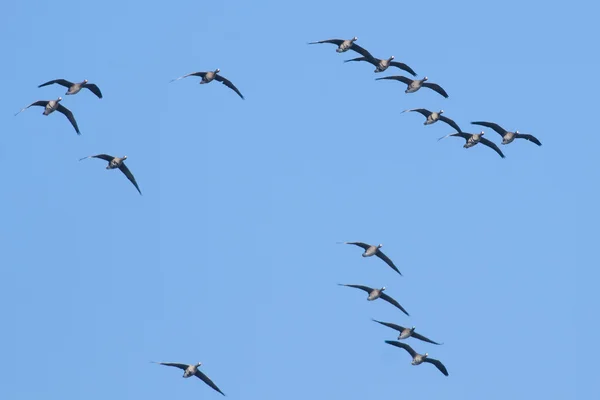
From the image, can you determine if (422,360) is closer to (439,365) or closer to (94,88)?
(439,365)

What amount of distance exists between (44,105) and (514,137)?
31071mm

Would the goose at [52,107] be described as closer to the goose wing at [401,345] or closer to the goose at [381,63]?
the goose at [381,63]

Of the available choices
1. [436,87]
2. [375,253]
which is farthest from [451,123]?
[375,253]

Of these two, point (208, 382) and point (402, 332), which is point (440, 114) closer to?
point (402, 332)

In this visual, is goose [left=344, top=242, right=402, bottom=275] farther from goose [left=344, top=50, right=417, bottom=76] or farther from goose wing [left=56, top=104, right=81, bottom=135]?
goose wing [left=56, top=104, right=81, bottom=135]

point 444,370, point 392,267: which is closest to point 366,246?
point 392,267

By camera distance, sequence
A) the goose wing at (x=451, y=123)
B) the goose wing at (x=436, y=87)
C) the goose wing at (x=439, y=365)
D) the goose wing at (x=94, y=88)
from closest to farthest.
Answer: the goose wing at (x=94, y=88)
the goose wing at (x=439, y=365)
the goose wing at (x=436, y=87)
the goose wing at (x=451, y=123)

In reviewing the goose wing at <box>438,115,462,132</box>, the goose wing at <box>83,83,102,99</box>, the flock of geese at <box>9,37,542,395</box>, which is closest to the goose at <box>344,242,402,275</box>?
the flock of geese at <box>9,37,542,395</box>

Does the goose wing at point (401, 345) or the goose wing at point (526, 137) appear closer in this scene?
the goose wing at point (401, 345)

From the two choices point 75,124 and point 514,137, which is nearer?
point 75,124

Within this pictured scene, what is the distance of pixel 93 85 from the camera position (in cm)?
10538

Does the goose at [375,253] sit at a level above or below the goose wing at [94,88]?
below

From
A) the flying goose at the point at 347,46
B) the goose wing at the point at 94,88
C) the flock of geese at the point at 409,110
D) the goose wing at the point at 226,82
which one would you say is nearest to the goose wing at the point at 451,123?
the flock of geese at the point at 409,110

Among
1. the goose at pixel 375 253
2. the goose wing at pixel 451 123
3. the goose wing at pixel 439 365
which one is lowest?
the goose wing at pixel 439 365
